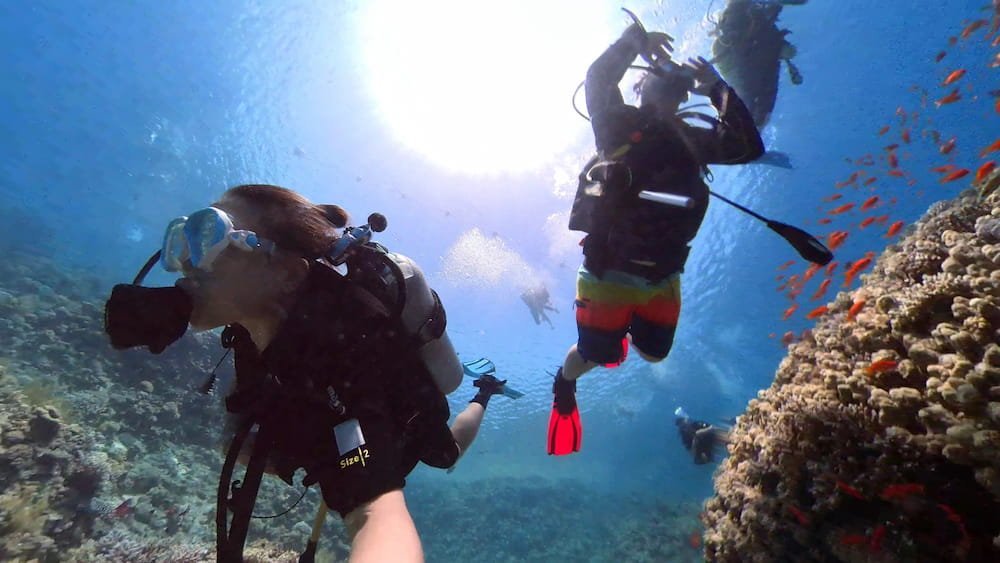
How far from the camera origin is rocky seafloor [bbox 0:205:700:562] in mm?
6785

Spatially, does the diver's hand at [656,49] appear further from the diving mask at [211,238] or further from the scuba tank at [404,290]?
the diving mask at [211,238]

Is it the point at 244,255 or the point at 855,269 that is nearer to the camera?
the point at 244,255

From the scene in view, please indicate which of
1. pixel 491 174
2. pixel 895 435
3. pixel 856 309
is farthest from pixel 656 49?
pixel 491 174

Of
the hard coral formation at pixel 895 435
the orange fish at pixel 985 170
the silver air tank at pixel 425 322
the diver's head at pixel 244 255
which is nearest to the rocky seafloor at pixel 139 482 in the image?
the silver air tank at pixel 425 322

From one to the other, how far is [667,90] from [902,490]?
3406 mm

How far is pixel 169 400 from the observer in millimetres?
11898

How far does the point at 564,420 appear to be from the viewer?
17.7ft

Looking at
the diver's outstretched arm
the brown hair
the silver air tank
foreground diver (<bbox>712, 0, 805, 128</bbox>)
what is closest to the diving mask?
the brown hair

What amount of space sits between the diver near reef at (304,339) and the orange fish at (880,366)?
2.80 metres

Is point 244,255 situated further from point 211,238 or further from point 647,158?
point 647,158

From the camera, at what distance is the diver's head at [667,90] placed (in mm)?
3961

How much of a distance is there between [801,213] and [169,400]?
93.3ft

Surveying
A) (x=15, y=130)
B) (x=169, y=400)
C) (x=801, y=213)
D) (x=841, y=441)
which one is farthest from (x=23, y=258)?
(x=801, y=213)

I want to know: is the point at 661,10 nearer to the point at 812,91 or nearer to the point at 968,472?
the point at 812,91
